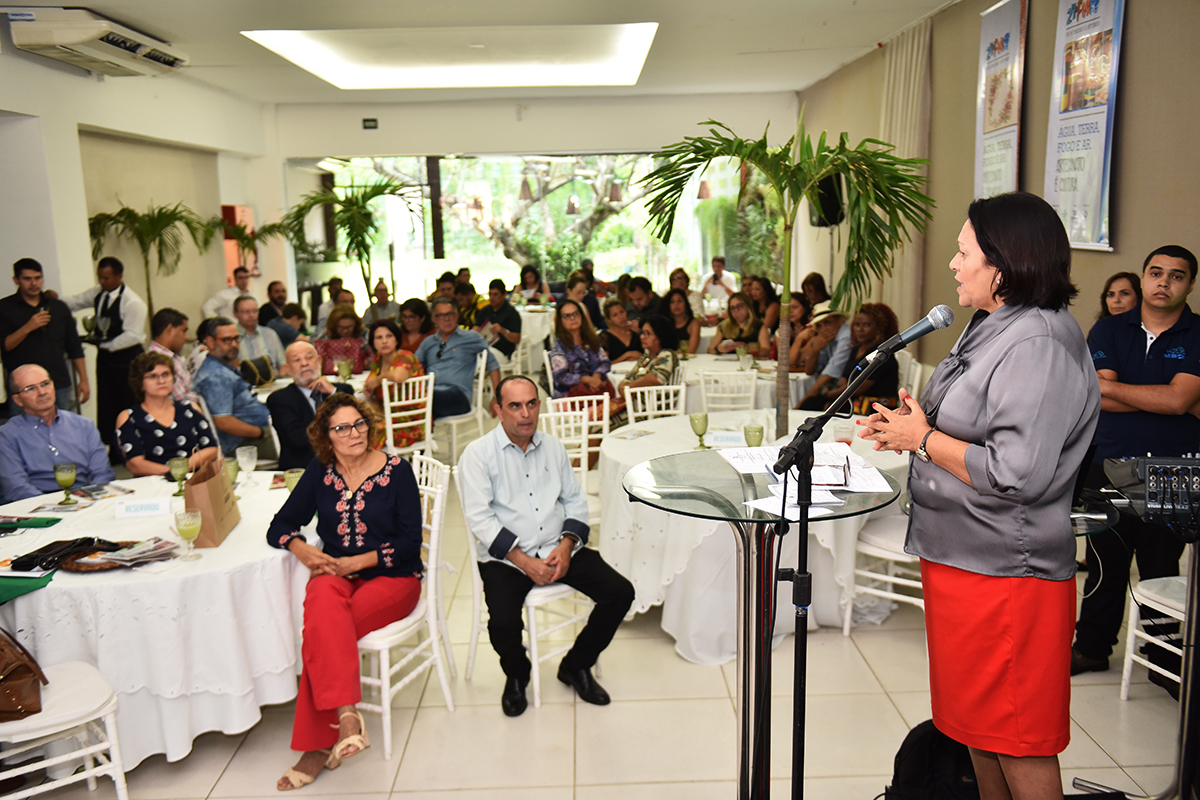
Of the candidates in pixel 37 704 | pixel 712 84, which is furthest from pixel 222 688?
pixel 712 84

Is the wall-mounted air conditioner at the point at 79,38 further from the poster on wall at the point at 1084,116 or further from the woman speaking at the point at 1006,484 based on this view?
the woman speaking at the point at 1006,484

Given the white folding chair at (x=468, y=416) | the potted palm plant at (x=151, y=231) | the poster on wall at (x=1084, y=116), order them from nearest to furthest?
the poster on wall at (x=1084, y=116)
the white folding chair at (x=468, y=416)
the potted palm plant at (x=151, y=231)

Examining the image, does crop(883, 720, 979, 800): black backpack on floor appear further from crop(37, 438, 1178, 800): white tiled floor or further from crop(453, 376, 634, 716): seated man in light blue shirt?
crop(453, 376, 634, 716): seated man in light blue shirt

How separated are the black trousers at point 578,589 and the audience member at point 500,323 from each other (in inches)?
225

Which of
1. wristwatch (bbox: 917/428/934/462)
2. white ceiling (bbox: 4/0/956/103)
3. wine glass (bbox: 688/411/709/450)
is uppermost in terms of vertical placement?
white ceiling (bbox: 4/0/956/103)

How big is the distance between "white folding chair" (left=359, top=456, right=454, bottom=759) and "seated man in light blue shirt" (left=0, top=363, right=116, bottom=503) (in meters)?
1.53

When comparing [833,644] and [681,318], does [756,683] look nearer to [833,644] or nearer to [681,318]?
[833,644]

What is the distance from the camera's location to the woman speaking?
5.79ft

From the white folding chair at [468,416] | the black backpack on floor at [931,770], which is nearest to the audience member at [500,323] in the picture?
the white folding chair at [468,416]

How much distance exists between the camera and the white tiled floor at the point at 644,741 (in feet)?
9.43

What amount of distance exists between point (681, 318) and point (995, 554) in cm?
608

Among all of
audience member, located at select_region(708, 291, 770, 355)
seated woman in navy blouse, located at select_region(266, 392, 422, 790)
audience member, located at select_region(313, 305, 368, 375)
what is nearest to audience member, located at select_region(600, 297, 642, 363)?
audience member, located at select_region(708, 291, 770, 355)

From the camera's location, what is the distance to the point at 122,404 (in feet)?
24.2

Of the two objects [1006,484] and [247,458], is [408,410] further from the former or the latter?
[1006,484]
